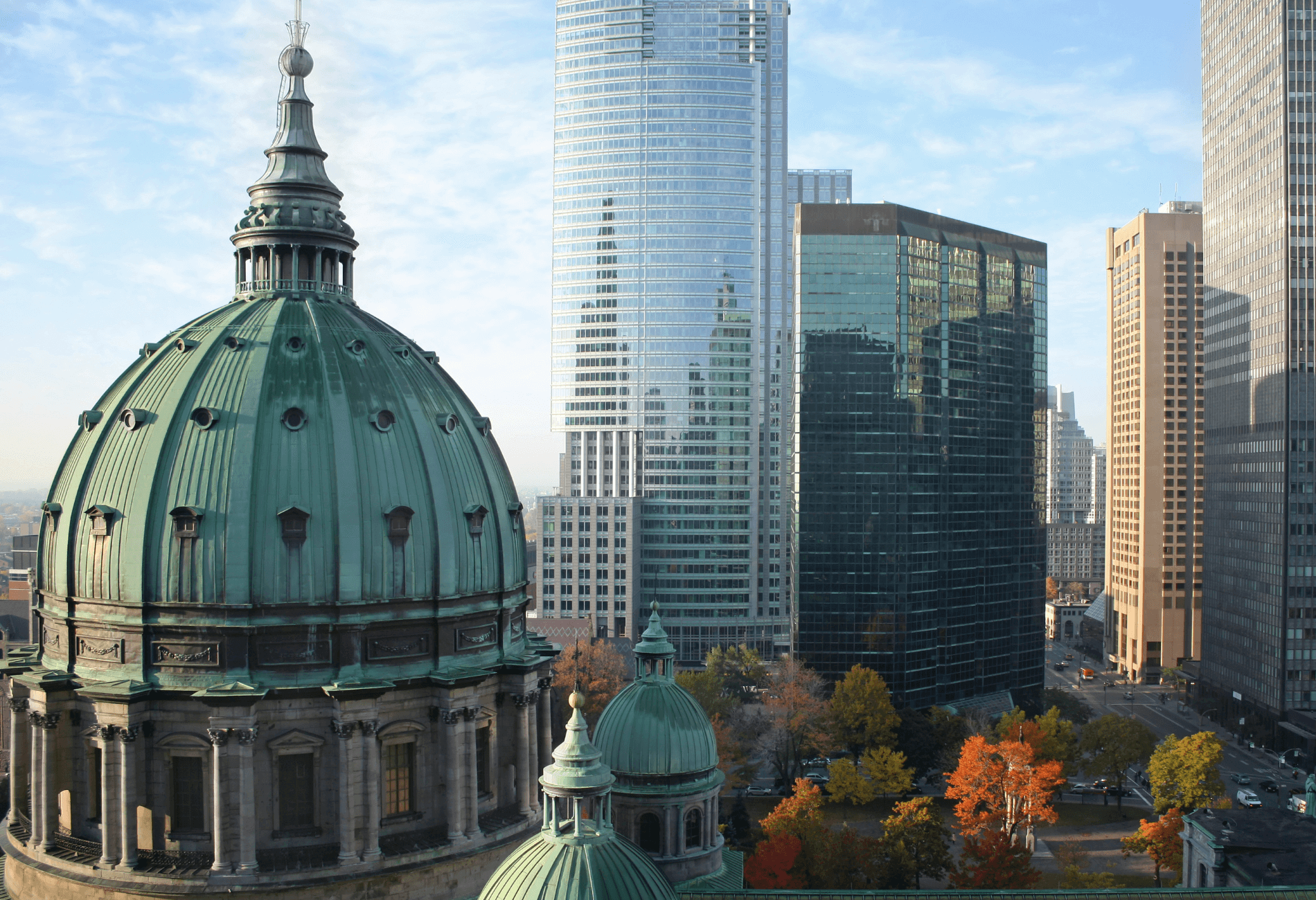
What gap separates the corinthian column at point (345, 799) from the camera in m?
48.9

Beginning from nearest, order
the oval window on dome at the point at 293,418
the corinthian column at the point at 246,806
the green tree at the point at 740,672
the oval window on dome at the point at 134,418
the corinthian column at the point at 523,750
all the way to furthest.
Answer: the corinthian column at the point at 246,806, the oval window on dome at the point at 293,418, the oval window on dome at the point at 134,418, the corinthian column at the point at 523,750, the green tree at the point at 740,672

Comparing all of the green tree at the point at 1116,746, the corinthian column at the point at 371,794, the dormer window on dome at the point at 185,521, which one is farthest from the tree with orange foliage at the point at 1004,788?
the dormer window on dome at the point at 185,521

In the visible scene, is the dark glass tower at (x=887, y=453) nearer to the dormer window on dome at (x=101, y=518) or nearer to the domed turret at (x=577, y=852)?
the domed turret at (x=577, y=852)

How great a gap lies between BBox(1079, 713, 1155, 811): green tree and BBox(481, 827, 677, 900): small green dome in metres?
78.2

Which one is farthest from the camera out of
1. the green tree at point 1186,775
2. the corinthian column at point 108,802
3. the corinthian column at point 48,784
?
the green tree at point 1186,775

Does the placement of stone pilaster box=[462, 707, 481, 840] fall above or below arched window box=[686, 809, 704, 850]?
above

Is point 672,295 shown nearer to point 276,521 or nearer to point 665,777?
point 665,777

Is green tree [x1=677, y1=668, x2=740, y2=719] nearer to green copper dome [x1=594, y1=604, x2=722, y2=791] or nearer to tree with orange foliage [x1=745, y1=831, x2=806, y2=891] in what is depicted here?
tree with orange foliage [x1=745, y1=831, x2=806, y2=891]

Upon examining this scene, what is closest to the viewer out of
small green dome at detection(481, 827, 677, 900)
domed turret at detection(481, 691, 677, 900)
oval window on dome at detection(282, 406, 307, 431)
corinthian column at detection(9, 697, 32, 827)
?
small green dome at detection(481, 827, 677, 900)

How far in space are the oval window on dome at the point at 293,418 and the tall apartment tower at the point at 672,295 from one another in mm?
125028

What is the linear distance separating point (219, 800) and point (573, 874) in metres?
18.9

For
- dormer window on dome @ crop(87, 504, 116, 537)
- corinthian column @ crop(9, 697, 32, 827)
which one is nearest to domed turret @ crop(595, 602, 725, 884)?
dormer window on dome @ crop(87, 504, 116, 537)

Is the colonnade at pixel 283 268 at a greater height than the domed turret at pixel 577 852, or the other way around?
the colonnade at pixel 283 268

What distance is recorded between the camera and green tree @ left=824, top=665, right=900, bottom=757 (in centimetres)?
11200
